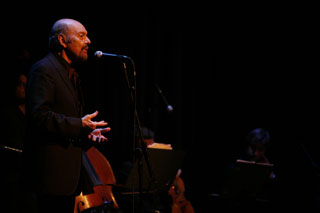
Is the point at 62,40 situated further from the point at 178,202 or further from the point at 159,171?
the point at 178,202

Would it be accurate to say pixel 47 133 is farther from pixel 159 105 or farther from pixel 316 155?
pixel 316 155

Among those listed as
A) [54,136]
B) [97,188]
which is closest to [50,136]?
[54,136]

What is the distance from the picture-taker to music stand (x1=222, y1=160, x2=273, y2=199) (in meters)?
4.38

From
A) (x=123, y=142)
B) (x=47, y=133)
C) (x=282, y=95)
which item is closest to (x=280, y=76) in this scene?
(x=282, y=95)

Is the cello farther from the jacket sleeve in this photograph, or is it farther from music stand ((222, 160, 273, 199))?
music stand ((222, 160, 273, 199))

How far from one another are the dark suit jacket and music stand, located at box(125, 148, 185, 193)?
82 cm

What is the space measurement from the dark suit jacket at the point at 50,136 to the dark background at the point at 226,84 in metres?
3.43

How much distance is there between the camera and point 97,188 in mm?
3633

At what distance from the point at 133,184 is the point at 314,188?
151 inches

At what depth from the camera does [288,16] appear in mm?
6215

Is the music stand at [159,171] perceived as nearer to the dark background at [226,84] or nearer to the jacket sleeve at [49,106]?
the jacket sleeve at [49,106]

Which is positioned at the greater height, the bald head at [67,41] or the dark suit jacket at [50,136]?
the bald head at [67,41]

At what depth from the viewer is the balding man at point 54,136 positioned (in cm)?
215

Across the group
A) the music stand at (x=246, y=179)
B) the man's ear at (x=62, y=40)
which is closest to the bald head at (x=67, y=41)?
the man's ear at (x=62, y=40)
